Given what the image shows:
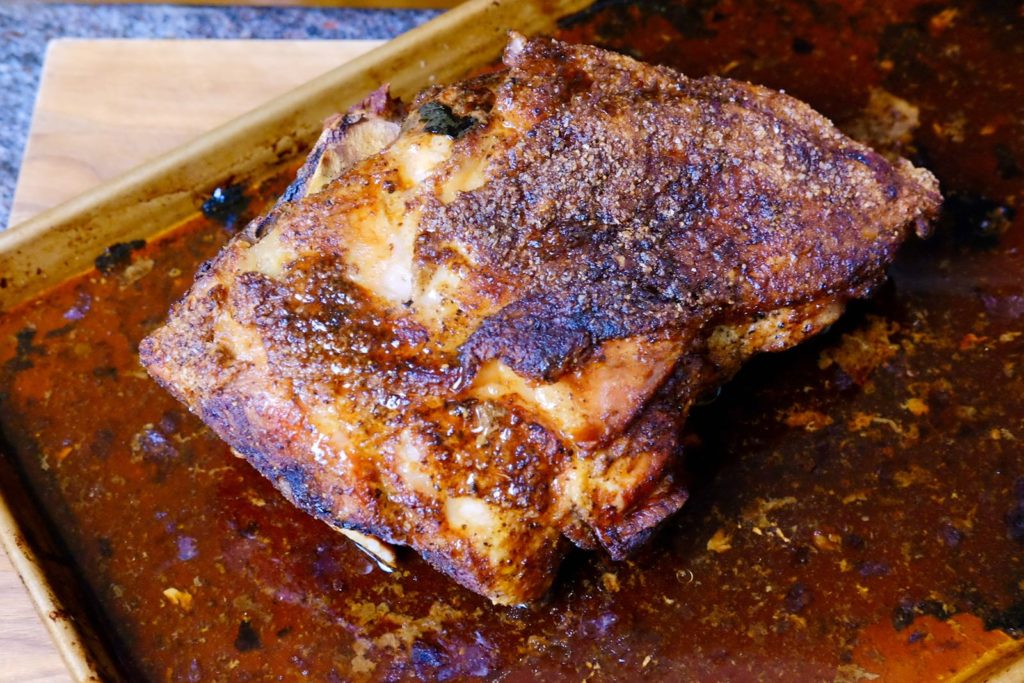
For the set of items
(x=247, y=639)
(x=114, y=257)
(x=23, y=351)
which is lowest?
(x=247, y=639)

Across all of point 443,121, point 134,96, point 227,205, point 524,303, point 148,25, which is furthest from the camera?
point 148,25

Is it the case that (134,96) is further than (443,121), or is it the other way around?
(134,96)

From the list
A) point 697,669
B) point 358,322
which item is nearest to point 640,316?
point 358,322

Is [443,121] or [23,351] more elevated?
[443,121]

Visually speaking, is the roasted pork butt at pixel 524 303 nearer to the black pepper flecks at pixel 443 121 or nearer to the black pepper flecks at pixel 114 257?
the black pepper flecks at pixel 443 121

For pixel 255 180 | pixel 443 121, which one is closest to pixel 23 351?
pixel 255 180

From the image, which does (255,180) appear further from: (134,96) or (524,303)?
(524,303)
